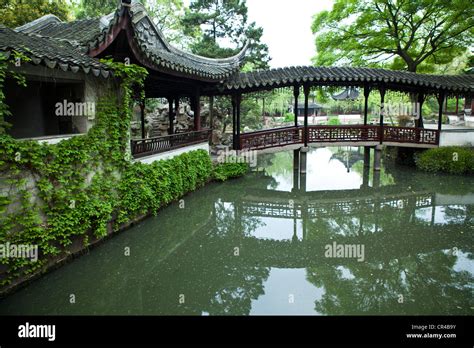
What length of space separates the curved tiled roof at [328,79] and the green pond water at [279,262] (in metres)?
4.22

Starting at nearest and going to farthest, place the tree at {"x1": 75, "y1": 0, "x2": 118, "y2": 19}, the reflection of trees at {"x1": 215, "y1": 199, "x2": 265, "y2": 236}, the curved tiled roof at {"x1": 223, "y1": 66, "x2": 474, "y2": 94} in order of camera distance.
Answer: the reflection of trees at {"x1": 215, "y1": 199, "x2": 265, "y2": 236} → the curved tiled roof at {"x1": 223, "y1": 66, "x2": 474, "y2": 94} → the tree at {"x1": 75, "y1": 0, "x2": 118, "y2": 19}

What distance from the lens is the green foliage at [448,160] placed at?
12.7 meters

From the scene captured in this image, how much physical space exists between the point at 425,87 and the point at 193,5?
1317 centimetres

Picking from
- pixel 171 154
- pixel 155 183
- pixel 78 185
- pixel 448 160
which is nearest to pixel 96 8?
pixel 171 154

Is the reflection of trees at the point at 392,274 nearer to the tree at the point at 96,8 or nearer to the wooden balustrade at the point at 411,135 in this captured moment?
the wooden balustrade at the point at 411,135

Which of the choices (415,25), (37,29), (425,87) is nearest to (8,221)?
(37,29)

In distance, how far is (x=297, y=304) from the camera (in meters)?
4.56

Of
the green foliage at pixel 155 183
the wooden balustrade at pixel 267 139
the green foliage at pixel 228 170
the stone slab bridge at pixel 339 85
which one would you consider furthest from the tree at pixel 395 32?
the green foliage at pixel 155 183

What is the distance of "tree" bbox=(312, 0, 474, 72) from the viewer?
15289mm

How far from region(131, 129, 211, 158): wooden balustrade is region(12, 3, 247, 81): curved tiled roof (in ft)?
5.84

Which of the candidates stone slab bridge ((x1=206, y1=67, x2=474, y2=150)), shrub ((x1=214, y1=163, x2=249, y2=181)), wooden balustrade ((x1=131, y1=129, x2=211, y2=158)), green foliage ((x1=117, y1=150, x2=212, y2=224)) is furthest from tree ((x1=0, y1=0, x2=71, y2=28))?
shrub ((x1=214, y1=163, x2=249, y2=181))

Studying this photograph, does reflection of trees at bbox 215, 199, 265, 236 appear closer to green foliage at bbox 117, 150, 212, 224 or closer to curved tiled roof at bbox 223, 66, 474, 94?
green foliage at bbox 117, 150, 212, 224
